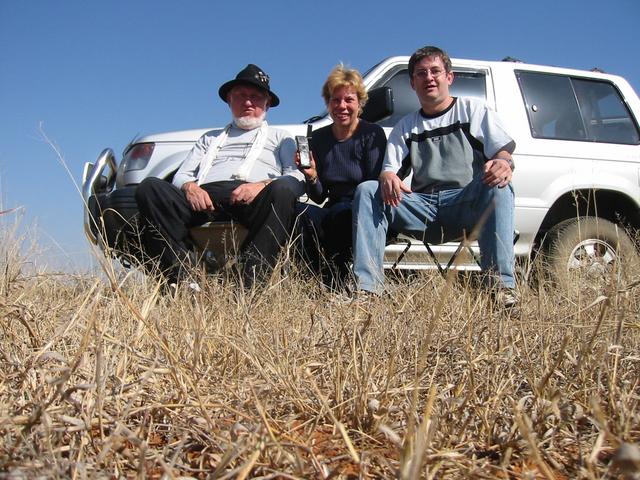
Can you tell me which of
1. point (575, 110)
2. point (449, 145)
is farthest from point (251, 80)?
point (575, 110)

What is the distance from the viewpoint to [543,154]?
4551 mm

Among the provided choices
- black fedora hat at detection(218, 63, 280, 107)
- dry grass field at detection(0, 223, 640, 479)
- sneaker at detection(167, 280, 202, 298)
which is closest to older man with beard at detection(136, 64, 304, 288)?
black fedora hat at detection(218, 63, 280, 107)

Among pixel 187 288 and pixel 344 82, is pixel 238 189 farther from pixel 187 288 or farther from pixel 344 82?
pixel 187 288

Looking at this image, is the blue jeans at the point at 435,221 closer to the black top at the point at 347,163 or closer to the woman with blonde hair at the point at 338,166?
the woman with blonde hair at the point at 338,166

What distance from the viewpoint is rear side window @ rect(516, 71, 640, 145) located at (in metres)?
4.77

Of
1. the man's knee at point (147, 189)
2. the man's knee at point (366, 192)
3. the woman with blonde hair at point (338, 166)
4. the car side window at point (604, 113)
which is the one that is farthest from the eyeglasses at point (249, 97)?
the car side window at point (604, 113)

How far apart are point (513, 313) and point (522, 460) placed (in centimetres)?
105

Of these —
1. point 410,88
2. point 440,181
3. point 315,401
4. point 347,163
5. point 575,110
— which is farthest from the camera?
point 575,110

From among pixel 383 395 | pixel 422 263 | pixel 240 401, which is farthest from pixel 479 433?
pixel 422 263

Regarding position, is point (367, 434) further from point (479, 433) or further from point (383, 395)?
point (479, 433)

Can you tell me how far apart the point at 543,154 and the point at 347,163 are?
184cm

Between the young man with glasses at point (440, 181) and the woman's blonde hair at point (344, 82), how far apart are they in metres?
0.47

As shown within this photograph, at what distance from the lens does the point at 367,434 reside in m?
1.19

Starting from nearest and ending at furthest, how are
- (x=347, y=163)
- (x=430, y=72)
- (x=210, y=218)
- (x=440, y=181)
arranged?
(x=440, y=181) → (x=430, y=72) → (x=210, y=218) → (x=347, y=163)
